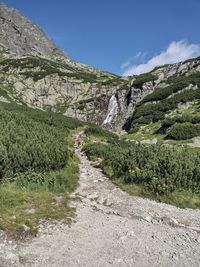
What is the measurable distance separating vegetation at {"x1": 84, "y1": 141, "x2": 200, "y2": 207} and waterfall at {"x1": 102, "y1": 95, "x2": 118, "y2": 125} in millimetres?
60875

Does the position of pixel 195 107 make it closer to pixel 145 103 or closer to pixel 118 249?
pixel 145 103

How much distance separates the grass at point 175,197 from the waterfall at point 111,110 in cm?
6475

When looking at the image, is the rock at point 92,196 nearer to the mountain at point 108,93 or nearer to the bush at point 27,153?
the bush at point 27,153

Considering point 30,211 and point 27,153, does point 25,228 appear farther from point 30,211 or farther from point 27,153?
point 27,153

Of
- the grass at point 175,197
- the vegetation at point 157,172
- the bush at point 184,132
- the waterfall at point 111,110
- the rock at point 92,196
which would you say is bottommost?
the rock at point 92,196

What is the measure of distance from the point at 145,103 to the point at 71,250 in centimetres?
6098

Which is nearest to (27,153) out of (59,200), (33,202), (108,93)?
(59,200)

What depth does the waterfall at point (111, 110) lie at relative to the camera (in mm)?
83762

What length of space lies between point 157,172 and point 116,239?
7372 mm

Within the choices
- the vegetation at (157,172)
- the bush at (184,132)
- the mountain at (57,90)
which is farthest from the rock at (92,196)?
the mountain at (57,90)

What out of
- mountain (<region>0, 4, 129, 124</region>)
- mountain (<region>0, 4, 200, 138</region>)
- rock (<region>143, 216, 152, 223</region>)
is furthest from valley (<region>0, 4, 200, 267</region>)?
mountain (<region>0, 4, 129, 124</region>)

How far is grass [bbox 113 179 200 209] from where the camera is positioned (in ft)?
52.7

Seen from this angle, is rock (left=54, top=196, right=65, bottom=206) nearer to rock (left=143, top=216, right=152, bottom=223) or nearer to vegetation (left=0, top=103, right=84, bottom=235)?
vegetation (left=0, top=103, right=84, bottom=235)

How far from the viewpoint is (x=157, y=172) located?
18453 mm
